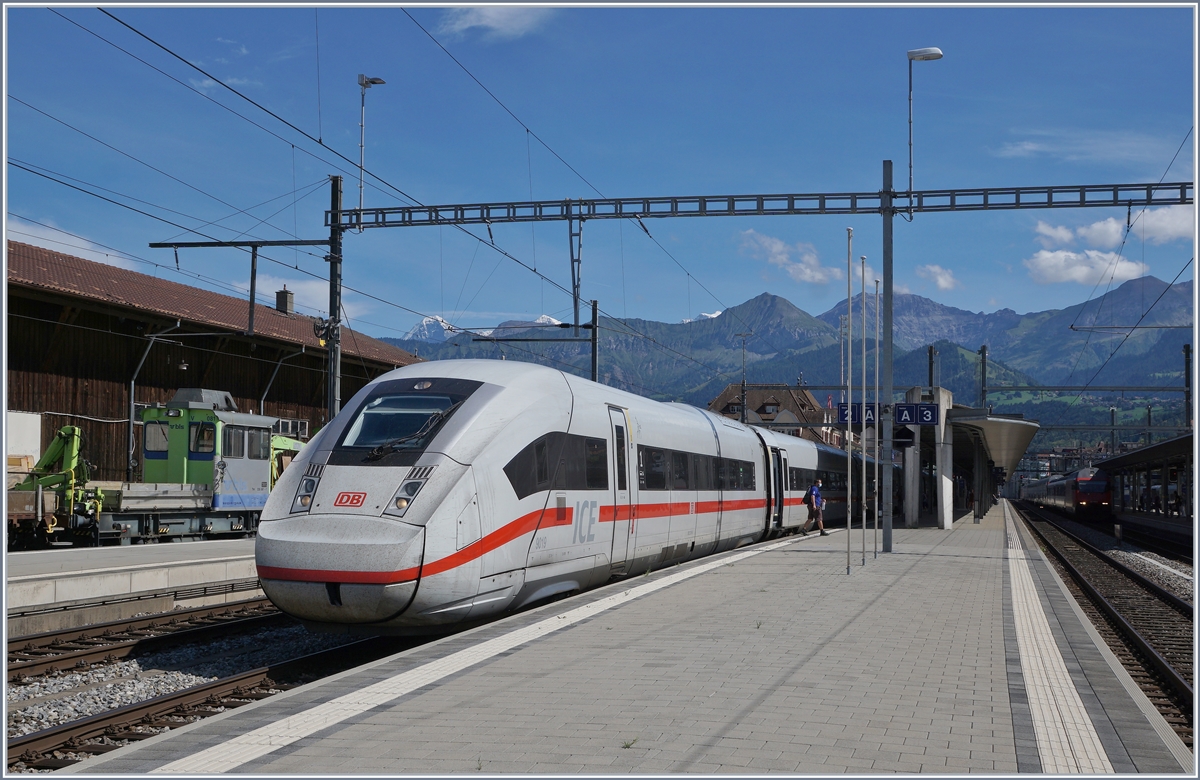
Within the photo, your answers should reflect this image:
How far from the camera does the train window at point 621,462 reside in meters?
15.4

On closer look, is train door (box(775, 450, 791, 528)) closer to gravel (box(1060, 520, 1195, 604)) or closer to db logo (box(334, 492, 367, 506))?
gravel (box(1060, 520, 1195, 604))

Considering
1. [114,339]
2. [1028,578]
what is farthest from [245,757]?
[114,339]

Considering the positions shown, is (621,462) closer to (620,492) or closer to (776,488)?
(620,492)

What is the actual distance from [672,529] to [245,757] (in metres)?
12.4

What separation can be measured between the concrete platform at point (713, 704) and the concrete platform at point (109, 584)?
6.43m

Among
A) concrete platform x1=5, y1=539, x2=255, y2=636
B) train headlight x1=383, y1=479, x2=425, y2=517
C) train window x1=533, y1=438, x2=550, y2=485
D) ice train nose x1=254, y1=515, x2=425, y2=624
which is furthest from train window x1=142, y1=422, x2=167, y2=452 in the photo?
train headlight x1=383, y1=479, x2=425, y2=517

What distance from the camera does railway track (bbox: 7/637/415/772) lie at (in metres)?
7.79

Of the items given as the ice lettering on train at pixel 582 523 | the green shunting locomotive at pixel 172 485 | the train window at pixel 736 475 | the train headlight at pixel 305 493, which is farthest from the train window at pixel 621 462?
the green shunting locomotive at pixel 172 485

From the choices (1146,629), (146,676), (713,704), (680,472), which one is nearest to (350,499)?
(146,676)

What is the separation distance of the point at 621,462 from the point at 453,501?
528 cm

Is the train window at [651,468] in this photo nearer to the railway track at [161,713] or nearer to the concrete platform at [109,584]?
the railway track at [161,713]

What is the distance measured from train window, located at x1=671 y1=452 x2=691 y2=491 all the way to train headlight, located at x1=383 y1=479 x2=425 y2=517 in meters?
8.37

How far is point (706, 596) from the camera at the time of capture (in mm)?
14219

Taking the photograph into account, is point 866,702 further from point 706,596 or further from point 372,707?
point 706,596
